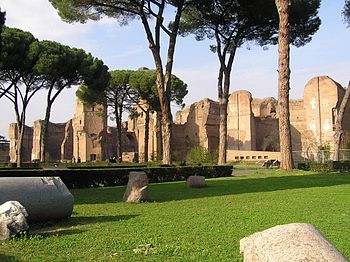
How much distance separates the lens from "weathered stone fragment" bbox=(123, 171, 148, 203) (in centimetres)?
810

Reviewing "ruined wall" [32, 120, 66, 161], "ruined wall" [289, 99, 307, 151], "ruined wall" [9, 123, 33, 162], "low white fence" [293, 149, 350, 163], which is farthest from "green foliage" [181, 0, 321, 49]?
"ruined wall" [9, 123, 33, 162]

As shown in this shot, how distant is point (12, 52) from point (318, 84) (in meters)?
24.2

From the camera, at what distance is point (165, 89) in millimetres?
16594

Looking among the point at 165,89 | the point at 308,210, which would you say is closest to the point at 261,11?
the point at 165,89

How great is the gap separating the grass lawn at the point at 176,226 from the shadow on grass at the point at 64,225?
0.01 meters

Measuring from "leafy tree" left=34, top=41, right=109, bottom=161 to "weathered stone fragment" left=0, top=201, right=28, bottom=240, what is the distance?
60.7ft

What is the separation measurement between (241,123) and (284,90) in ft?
79.2

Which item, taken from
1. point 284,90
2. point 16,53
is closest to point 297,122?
point 284,90

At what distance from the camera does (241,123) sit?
39.5 m

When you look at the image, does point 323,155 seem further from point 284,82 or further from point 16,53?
point 16,53

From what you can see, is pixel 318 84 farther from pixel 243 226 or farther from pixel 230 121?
pixel 243 226

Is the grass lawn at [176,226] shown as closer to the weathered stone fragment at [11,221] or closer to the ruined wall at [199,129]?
the weathered stone fragment at [11,221]

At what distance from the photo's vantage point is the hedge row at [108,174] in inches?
441

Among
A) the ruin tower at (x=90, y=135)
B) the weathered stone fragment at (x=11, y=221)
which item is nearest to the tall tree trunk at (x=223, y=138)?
the weathered stone fragment at (x=11, y=221)
